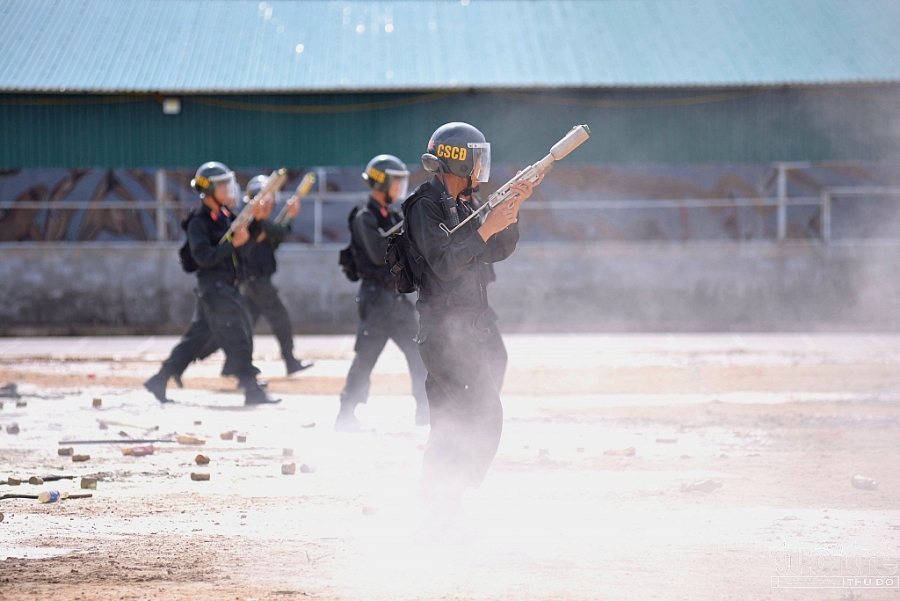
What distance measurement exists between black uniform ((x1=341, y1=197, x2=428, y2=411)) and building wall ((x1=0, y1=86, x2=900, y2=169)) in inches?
480

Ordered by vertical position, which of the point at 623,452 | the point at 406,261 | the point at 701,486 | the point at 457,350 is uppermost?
the point at 406,261

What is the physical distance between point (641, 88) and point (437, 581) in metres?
17.3

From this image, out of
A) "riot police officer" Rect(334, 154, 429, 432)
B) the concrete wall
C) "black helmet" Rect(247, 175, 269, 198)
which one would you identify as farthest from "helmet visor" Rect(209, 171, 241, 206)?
the concrete wall

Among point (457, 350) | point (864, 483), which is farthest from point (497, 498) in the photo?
point (864, 483)

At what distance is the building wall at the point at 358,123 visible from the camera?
21.6m

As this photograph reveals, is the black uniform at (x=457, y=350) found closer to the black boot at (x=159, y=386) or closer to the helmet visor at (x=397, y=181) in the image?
the helmet visor at (x=397, y=181)

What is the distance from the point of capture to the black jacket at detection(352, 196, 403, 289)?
9.47m

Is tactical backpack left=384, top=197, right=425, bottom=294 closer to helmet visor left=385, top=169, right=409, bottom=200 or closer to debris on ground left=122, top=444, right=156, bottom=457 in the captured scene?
debris on ground left=122, top=444, right=156, bottom=457

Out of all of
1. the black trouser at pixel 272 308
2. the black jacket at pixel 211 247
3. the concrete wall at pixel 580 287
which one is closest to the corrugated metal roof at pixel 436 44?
the concrete wall at pixel 580 287

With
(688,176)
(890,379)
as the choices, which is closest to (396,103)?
(688,176)

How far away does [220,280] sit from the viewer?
10.8 meters

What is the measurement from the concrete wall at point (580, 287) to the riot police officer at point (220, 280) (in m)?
7.71

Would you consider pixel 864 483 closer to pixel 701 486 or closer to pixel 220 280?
pixel 701 486

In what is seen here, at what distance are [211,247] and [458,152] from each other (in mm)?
4821
